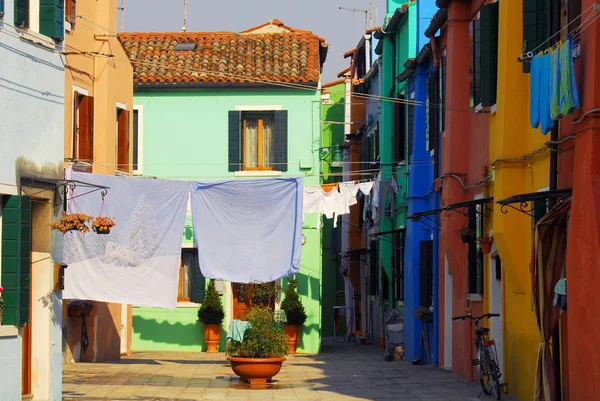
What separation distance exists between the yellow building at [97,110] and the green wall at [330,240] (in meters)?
14.8

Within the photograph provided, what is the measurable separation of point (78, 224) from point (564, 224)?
647 centimetres

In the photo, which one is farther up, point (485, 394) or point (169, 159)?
point (169, 159)

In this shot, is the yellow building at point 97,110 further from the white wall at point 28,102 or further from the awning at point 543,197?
the awning at point 543,197

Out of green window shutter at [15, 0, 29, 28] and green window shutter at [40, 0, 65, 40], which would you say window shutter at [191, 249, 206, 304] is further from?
green window shutter at [15, 0, 29, 28]

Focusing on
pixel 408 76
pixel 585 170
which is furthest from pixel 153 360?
pixel 585 170

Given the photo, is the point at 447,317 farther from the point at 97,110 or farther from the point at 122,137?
the point at 122,137

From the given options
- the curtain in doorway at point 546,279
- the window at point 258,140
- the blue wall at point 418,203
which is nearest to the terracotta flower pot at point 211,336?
the window at point 258,140

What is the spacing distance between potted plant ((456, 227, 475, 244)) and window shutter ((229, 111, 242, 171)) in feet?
34.9

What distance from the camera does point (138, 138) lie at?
29625 mm

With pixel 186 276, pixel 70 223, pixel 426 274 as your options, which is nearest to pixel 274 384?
pixel 70 223

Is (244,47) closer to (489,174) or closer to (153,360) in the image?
(153,360)

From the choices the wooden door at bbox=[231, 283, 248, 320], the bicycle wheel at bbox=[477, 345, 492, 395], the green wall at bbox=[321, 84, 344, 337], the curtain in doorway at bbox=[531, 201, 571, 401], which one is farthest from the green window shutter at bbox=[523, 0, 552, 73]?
the green wall at bbox=[321, 84, 344, 337]

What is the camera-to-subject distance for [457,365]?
2089 cm

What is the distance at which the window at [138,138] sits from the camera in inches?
1163
